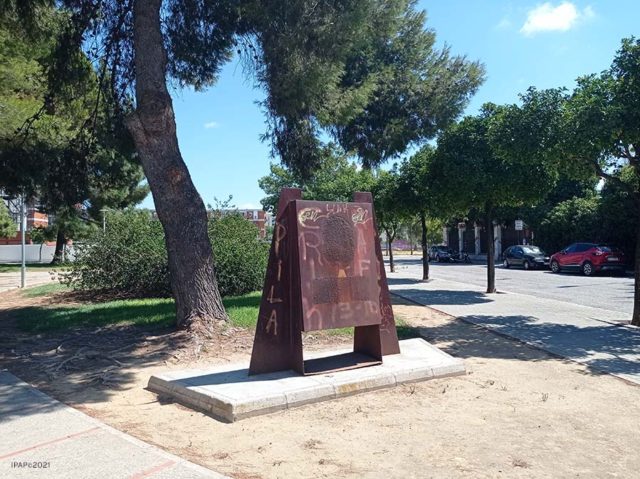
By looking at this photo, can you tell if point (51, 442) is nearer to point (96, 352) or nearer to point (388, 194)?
point (96, 352)

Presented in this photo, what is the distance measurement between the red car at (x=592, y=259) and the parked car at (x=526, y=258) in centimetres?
350

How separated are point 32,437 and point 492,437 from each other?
3.76m

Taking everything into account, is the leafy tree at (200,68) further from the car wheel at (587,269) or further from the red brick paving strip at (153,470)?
the car wheel at (587,269)

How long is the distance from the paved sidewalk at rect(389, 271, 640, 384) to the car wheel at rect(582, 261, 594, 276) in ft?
36.3

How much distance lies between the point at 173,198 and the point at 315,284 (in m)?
3.84

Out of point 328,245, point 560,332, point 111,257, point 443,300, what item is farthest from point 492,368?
point 111,257

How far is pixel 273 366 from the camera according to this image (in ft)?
21.4

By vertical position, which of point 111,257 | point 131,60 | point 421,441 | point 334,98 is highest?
point 131,60

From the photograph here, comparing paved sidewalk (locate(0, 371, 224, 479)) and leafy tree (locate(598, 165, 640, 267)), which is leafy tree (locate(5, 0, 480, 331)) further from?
leafy tree (locate(598, 165, 640, 267))

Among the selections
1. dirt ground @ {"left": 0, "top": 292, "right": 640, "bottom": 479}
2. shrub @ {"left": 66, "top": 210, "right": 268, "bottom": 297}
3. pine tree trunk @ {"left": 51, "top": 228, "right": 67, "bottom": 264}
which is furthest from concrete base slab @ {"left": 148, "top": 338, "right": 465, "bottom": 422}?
pine tree trunk @ {"left": 51, "top": 228, "right": 67, "bottom": 264}

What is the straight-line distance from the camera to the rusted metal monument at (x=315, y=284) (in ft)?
21.3

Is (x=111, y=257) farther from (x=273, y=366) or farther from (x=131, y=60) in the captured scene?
(x=273, y=366)

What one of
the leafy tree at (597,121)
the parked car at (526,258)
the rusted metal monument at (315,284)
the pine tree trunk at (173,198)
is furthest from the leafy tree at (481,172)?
the parked car at (526,258)

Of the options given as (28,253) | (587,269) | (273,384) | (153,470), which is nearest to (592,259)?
(587,269)
